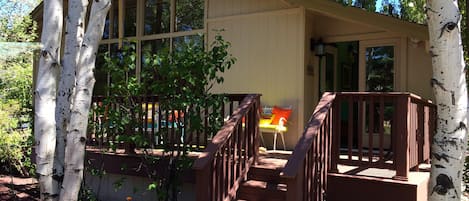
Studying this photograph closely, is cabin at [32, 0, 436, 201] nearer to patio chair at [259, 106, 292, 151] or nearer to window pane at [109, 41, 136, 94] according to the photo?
patio chair at [259, 106, 292, 151]

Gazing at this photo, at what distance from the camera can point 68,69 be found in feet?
13.1

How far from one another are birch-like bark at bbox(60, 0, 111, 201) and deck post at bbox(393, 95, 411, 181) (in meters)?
2.91

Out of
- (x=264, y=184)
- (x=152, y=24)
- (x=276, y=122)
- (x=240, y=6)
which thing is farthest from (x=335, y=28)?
(x=152, y=24)

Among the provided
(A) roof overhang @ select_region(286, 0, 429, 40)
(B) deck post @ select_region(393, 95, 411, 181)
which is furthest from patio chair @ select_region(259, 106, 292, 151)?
Result: (B) deck post @ select_region(393, 95, 411, 181)

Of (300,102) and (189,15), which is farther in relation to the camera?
(189,15)

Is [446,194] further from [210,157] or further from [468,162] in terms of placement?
[468,162]

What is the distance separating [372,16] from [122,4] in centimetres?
549

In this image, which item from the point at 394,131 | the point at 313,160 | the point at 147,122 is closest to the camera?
the point at 313,160

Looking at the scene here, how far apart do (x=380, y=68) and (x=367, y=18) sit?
107 cm

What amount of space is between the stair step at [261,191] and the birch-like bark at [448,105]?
1866 mm

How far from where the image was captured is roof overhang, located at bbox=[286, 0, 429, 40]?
6.49 m

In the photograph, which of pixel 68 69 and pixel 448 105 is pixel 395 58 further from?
pixel 68 69

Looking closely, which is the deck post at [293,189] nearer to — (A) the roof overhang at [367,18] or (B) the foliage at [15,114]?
(A) the roof overhang at [367,18]

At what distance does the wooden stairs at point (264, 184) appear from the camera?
4.83 meters
